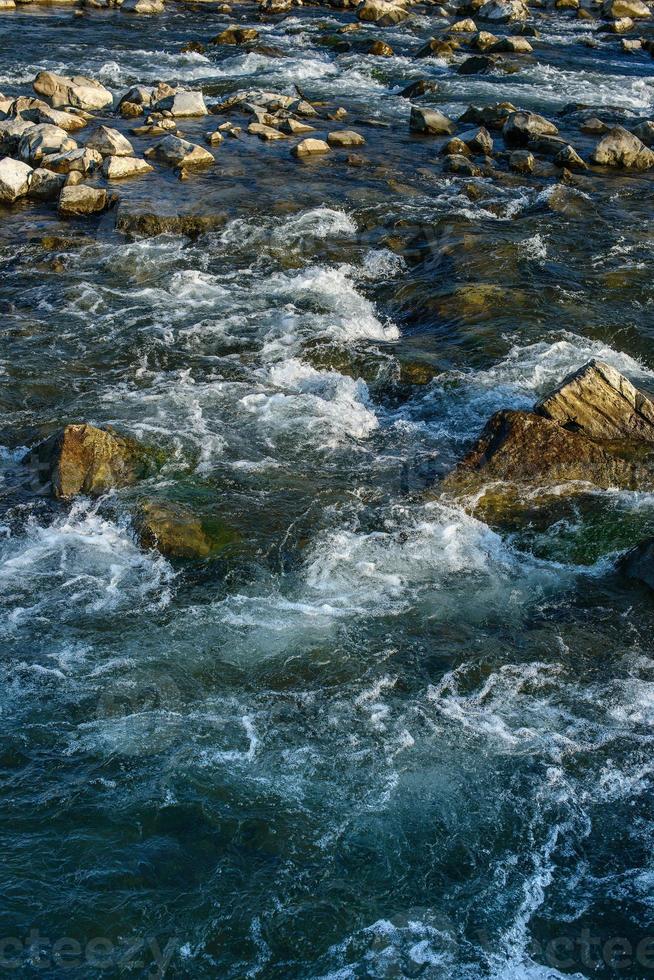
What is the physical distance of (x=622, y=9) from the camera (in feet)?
100

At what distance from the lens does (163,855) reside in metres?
5.49

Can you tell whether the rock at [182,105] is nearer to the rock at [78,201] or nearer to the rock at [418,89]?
the rock at [418,89]

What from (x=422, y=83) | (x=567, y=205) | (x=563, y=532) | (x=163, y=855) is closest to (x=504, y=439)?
(x=563, y=532)

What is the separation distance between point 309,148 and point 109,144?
3728mm

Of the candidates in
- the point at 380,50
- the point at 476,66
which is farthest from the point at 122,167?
the point at 380,50

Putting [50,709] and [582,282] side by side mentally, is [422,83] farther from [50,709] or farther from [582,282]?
[50,709]

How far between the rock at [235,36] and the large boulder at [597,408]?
21628mm

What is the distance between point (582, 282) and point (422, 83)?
38.1 ft

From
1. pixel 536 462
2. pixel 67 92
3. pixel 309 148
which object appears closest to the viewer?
pixel 536 462

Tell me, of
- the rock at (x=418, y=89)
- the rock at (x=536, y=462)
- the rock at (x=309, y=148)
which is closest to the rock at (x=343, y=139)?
the rock at (x=309, y=148)

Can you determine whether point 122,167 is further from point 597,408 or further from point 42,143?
point 597,408

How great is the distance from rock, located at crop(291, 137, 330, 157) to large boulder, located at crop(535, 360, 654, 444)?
1036cm

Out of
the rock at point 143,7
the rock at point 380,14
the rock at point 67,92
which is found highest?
the rock at point 380,14

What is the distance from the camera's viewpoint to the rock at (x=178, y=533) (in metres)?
7.91
